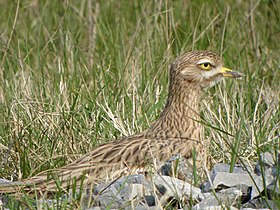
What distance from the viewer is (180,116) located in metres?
6.43

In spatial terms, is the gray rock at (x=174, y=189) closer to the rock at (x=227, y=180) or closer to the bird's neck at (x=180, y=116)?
the rock at (x=227, y=180)

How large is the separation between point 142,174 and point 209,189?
594 mm

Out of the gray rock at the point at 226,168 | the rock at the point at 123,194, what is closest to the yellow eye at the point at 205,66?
the gray rock at the point at 226,168

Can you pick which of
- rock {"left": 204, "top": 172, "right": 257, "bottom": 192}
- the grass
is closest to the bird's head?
the grass

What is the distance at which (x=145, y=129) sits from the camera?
670 centimetres

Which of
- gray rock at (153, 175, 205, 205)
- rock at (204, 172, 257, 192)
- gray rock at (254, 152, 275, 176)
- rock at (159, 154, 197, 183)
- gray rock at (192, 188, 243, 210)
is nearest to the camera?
gray rock at (192, 188, 243, 210)

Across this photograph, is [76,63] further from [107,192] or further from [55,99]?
[107,192]

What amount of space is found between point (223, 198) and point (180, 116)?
167 cm

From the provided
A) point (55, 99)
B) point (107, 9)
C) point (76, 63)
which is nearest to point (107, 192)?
point (55, 99)

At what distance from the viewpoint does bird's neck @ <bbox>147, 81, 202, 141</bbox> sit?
247 inches

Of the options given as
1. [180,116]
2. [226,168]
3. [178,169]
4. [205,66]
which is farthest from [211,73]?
[178,169]

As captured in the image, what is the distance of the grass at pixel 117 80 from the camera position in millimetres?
6234

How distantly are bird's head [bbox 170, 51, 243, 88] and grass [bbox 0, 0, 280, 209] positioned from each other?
0.21 meters

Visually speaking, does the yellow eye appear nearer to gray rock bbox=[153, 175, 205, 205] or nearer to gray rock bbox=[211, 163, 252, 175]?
gray rock bbox=[211, 163, 252, 175]
